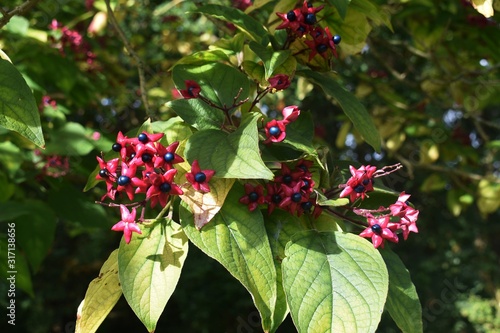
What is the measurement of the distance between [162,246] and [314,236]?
211mm

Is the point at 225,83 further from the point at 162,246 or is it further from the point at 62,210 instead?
the point at 62,210

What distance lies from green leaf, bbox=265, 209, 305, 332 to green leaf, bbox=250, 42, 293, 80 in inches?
8.3

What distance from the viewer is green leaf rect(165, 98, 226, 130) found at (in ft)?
2.80

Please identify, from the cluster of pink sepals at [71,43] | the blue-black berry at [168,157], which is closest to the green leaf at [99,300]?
the blue-black berry at [168,157]

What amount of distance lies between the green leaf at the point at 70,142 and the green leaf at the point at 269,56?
2.56ft

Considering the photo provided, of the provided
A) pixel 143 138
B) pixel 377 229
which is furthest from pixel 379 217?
pixel 143 138

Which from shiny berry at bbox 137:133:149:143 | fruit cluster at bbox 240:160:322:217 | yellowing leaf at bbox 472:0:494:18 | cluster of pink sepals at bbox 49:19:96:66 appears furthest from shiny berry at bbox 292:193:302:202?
cluster of pink sepals at bbox 49:19:96:66

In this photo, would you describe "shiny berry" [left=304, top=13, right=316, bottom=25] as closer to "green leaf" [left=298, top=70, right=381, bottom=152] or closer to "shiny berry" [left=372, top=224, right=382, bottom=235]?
"green leaf" [left=298, top=70, right=381, bottom=152]

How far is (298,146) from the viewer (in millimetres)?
830

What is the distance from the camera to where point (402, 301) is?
85cm

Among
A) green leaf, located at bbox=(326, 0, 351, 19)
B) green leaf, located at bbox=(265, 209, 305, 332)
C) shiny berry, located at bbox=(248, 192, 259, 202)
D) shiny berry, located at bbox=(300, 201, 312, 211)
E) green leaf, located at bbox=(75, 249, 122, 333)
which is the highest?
green leaf, located at bbox=(326, 0, 351, 19)

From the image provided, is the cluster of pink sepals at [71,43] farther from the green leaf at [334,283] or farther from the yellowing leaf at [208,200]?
the green leaf at [334,283]

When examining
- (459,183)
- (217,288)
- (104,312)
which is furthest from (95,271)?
(104,312)

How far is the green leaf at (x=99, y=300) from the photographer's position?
33.0 inches
